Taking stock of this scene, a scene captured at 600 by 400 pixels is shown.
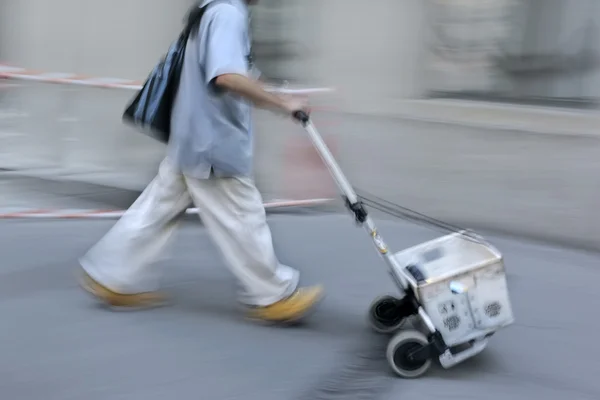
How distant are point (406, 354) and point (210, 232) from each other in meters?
1.24

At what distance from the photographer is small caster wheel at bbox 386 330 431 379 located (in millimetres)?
4293

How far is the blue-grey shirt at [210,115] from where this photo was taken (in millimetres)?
4609

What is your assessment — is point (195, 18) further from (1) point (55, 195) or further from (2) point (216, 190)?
(1) point (55, 195)

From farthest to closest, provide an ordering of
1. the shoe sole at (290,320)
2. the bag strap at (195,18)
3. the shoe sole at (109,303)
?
→ the shoe sole at (109,303)
the shoe sole at (290,320)
the bag strap at (195,18)

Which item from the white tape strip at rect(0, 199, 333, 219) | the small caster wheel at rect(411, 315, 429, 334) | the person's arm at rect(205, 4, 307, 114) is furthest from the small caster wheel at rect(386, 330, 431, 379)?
the white tape strip at rect(0, 199, 333, 219)

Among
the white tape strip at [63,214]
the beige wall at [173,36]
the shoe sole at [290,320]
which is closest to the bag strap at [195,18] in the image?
the shoe sole at [290,320]

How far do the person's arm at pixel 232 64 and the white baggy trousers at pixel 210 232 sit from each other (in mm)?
535

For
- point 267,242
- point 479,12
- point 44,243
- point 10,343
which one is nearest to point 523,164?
point 479,12

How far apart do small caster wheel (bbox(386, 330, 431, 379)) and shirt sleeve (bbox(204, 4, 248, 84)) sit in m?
1.43

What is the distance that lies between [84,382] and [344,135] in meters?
4.26

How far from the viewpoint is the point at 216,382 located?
427cm

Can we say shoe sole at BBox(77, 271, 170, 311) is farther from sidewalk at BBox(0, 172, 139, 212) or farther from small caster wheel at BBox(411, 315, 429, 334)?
sidewalk at BBox(0, 172, 139, 212)

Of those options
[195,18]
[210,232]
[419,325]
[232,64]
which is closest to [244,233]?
[210,232]

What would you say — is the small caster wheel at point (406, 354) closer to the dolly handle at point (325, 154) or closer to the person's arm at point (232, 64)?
the dolly handle at point (325, 154)
